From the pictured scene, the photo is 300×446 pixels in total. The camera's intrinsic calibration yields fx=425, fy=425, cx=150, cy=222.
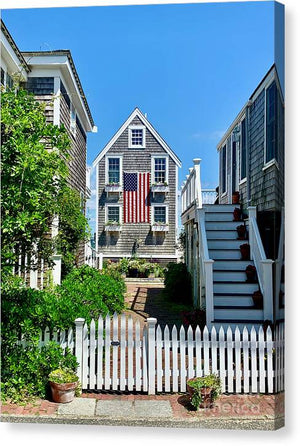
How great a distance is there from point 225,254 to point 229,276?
0.90ft

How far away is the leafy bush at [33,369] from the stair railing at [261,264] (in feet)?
6.76

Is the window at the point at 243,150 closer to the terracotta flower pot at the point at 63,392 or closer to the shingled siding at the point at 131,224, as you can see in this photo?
the shingled siding at the point at 131,224

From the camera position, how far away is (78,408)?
4.10m

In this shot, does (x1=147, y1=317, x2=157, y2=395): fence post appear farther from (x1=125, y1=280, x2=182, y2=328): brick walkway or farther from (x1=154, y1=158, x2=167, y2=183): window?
(x1=154, y1=158, x2=167, y2=183): window

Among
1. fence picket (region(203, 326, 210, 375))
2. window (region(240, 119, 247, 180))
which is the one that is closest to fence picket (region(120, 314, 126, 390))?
fence picket (region(203, 326, 210, 375))

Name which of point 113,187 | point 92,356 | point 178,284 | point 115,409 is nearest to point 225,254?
point 178,284

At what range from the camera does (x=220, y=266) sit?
4.97 metres

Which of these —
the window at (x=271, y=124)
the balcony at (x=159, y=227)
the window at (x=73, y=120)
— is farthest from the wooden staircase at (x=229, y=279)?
the window at (x=73, y=120)

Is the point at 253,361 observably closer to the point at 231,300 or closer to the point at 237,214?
the point at 231,300

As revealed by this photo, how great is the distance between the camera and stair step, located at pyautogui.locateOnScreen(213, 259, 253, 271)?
4852mm

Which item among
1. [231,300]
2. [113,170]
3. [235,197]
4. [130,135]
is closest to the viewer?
[130,135]

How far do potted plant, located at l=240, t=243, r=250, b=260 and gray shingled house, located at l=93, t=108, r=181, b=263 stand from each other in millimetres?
901

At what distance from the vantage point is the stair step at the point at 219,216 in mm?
5341

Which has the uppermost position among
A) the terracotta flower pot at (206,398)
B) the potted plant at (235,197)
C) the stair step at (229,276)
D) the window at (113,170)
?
the window at (113,170)
